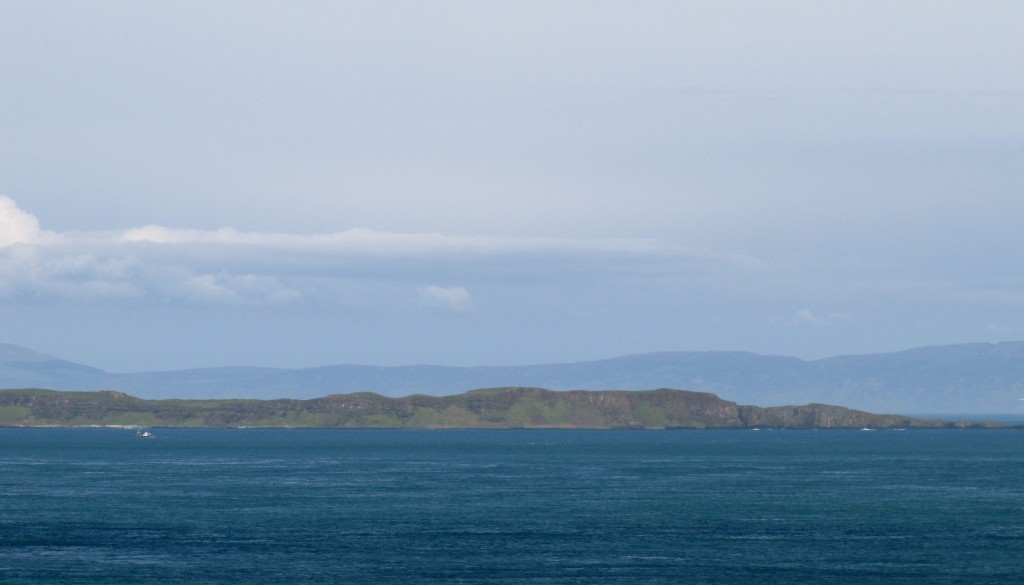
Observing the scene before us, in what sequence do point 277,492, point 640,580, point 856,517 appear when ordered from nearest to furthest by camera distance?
1. point 640,580
2. point 856,517
3. point 277,492

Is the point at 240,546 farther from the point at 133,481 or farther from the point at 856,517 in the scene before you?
the point at 133,481

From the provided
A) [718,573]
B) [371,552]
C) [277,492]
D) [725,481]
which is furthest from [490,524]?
[725,481]

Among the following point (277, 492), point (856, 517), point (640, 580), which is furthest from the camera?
point (277, 492)

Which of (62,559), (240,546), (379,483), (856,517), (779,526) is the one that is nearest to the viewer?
(62,559)

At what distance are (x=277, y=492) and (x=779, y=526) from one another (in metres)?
64.5

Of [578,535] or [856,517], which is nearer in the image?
[578,535]

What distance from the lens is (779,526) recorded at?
126312 millimetres

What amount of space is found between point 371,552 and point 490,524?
70.1 feet

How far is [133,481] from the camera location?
18450cm

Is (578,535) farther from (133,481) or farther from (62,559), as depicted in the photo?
(133,481)

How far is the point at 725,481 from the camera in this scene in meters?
185

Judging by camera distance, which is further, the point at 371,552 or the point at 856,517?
the point at 856,517

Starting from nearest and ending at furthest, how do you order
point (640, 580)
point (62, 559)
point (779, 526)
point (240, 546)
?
point (640, 580), point (62, 559), point (240, 546), point (779, 526)

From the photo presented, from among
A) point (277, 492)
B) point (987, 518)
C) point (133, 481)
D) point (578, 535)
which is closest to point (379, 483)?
point (277, 492)
